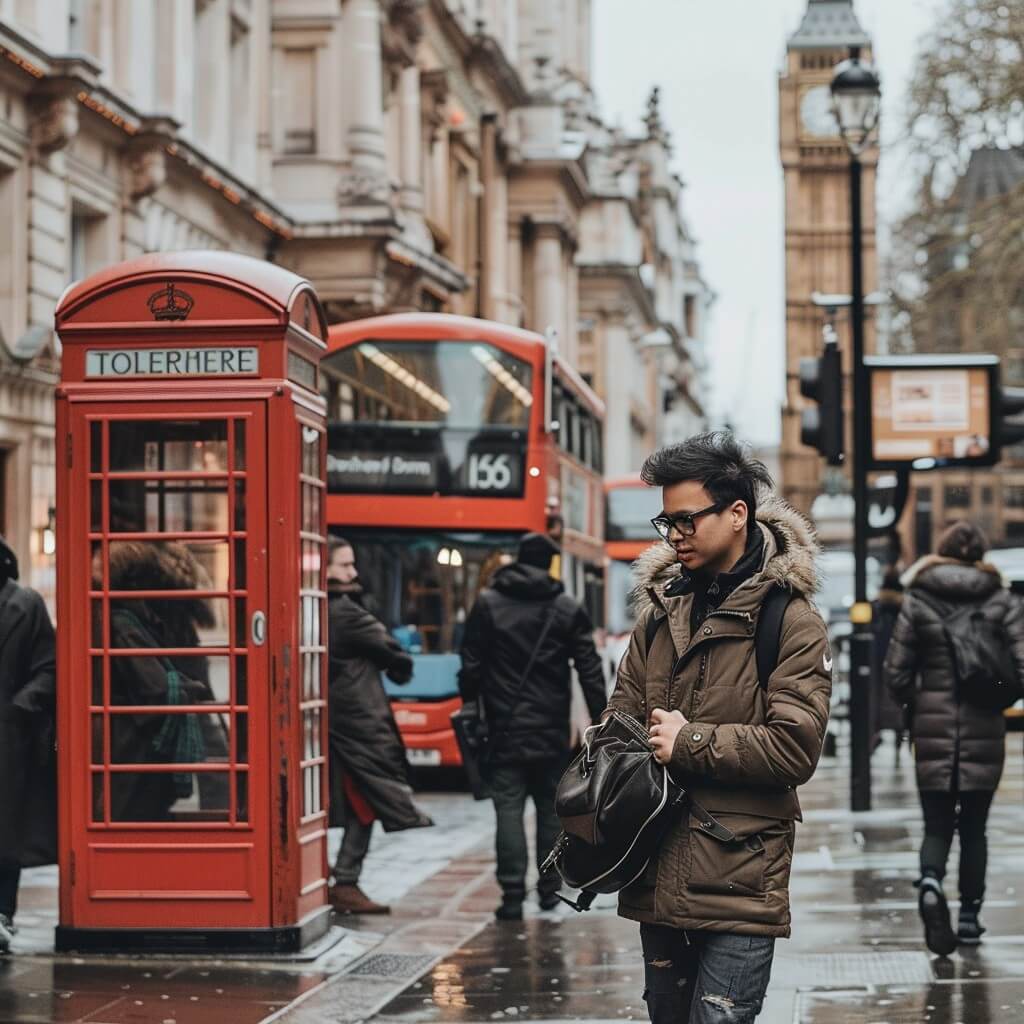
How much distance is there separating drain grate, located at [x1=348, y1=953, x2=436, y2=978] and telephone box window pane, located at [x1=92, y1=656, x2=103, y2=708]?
1525mm

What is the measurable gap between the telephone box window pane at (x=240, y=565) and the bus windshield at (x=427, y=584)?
36.1 ft

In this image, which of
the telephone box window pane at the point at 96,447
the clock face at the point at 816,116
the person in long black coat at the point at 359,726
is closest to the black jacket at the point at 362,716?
the person in long black coat at the point at 359,726

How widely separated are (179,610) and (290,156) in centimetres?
2583

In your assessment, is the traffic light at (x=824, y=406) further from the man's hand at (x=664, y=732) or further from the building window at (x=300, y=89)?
the building window at (x=300, y=89)

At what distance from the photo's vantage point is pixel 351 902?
11531mm

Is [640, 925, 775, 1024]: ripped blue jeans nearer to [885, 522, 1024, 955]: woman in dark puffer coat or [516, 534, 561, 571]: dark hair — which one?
[885, 522, 1024, 955]: woman in dark puffer coat

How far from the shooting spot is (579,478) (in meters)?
24.4

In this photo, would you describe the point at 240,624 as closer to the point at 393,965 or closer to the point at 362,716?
the point at 393,965

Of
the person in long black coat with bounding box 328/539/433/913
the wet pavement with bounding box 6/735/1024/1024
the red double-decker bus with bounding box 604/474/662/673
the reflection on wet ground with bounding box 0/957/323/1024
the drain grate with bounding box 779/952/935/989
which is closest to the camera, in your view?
the reflection on wet ground with bounding box 0/957/323/1024

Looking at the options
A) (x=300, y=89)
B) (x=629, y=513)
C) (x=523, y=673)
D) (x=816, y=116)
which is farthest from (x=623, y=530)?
(x=816, y=116)

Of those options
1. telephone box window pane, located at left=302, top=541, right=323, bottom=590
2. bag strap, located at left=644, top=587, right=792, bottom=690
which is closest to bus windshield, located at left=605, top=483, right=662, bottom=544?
telephone box window pane, located at left=302, top=541, right=323, bottom=590

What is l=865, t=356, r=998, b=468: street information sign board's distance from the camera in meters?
17.1

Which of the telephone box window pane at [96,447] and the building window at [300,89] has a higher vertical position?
the building window at [300,89]

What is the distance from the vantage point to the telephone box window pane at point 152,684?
32.2 feet
